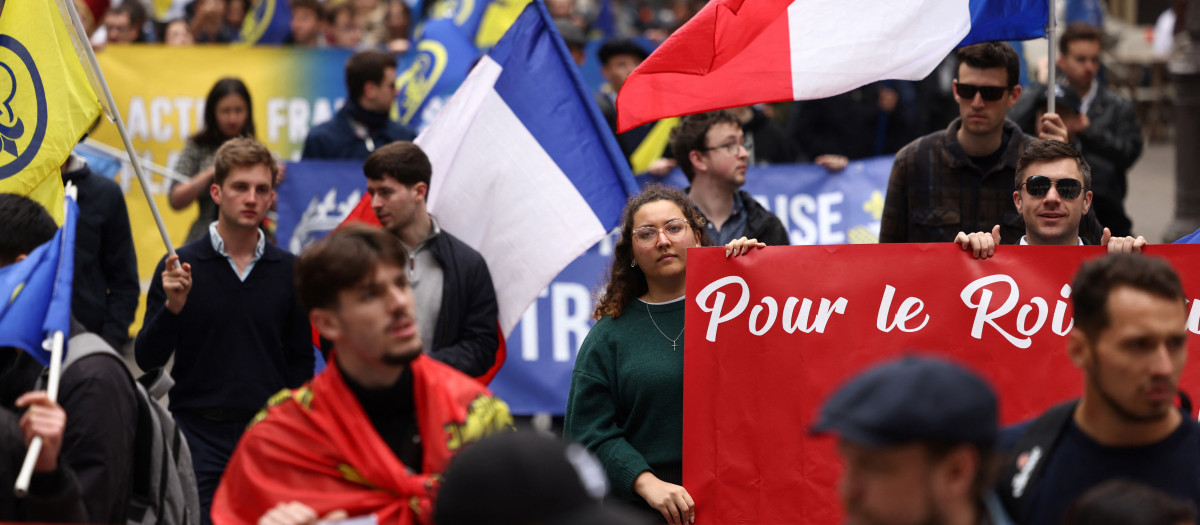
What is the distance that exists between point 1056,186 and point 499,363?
2468mm

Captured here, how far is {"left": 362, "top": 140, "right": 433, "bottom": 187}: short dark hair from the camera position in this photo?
586 cm

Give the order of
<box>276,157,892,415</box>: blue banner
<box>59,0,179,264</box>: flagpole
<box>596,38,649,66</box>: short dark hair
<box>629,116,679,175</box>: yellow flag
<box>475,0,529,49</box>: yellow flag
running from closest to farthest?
<box>59,0,179,264</box>: flagpole < <box>276,157,892,415</box>: blue banner < <box>629,116,679,175</box>: yellow flag < <box>596,38,649,66</box>: short dark hair < <box>475,0,529,49</box>: yellow flag

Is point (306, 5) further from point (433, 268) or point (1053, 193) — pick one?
point (1053, 193)

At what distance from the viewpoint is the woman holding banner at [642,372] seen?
15.7 feet

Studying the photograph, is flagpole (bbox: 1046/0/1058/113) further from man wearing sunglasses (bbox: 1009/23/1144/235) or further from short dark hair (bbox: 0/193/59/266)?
short dark hair (bbox: 0/193/59/266)

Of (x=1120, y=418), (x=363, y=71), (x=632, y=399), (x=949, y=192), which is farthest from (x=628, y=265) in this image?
(x=363, y=71)

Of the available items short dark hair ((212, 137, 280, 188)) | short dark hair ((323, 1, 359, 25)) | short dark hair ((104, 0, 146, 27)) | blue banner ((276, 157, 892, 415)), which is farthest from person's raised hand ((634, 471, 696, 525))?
short dark hair ((323, 1, 359, 25))

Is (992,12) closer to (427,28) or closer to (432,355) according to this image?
(432,355)

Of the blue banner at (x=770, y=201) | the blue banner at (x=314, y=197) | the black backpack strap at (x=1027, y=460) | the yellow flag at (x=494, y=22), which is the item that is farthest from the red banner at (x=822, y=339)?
the yellow flag at (x=494, y=22)

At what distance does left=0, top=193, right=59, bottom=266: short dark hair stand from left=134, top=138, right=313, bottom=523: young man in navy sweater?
0.94 meters

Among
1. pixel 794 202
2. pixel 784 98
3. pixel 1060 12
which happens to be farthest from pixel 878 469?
pixel 1060 12

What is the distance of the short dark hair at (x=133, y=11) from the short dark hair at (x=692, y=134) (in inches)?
329

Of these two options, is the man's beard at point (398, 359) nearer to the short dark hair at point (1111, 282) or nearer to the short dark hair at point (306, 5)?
the short dark hair at point (1111, 282)

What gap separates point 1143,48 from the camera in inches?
853
